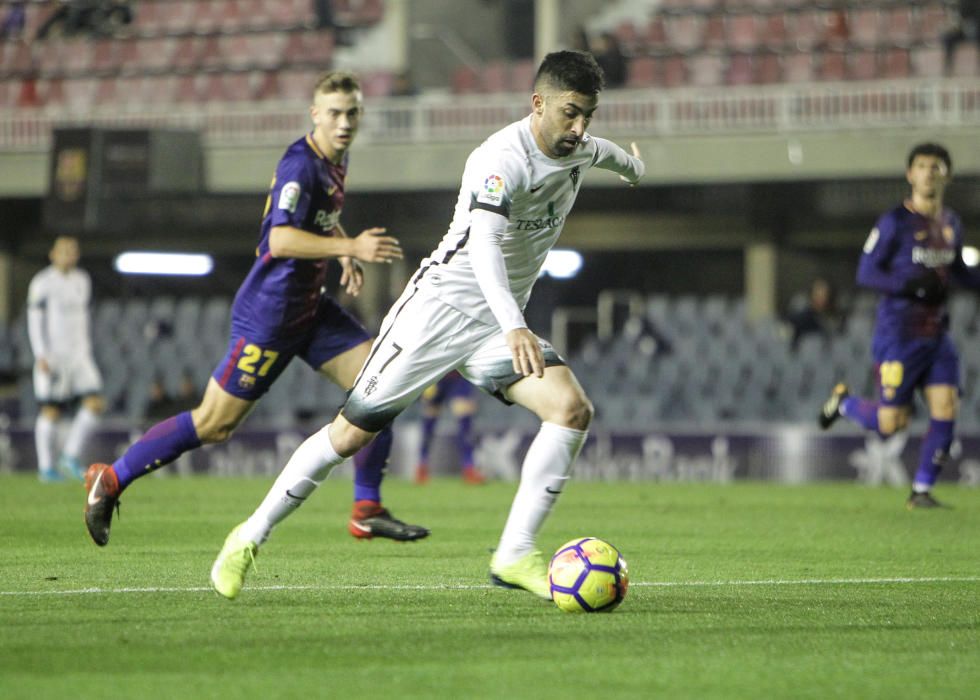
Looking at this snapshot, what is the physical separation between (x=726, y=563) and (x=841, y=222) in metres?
15.7

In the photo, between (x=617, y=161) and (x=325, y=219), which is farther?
(x=325, y=219)

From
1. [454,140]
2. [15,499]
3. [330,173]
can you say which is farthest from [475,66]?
[330,173]

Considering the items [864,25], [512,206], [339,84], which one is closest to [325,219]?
[339,84]

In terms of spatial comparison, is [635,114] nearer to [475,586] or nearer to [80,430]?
[80,430]

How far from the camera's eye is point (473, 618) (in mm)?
5434

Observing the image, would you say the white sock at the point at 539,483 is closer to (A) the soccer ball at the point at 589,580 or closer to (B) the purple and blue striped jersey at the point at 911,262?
(A) the soccer ball at the point at 589,580

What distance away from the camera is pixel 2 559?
7516 millimetres

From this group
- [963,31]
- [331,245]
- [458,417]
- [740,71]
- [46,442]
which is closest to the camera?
[331,245]

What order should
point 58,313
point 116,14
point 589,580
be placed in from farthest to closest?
1. point 116,14
2. point 58,313
3. point 589,580

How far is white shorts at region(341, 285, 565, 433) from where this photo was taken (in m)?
6.00

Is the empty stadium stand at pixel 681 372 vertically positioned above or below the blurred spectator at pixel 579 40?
below

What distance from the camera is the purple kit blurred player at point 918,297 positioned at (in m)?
10.8

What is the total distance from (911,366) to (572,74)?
5907 mm

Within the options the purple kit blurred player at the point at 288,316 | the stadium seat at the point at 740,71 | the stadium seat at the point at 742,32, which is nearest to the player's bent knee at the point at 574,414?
the purple kit blurred player at the point at 288,316
